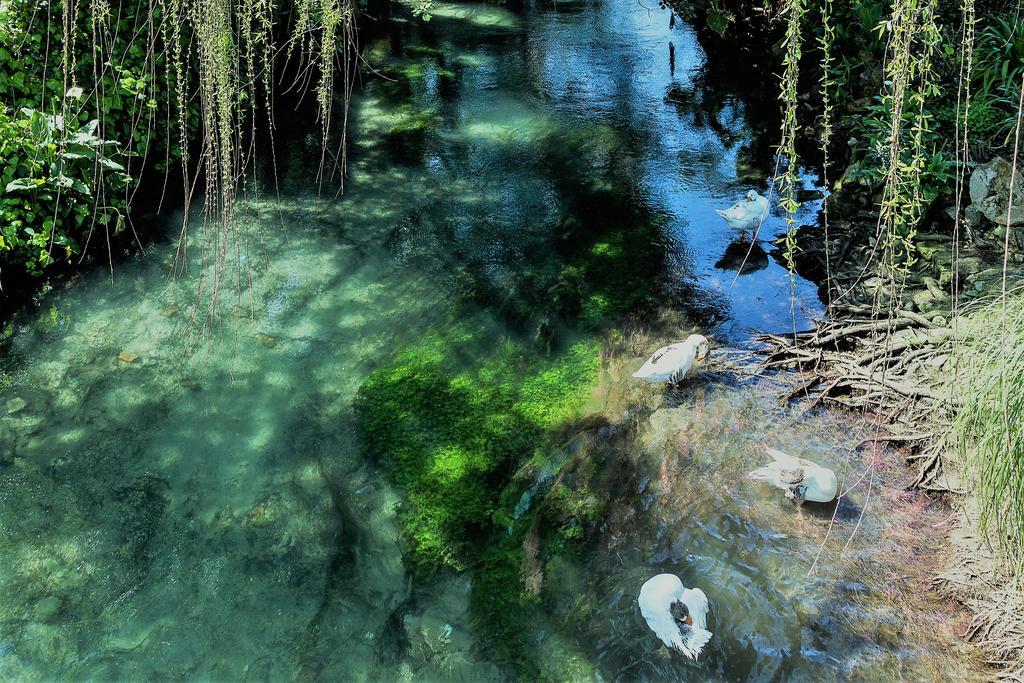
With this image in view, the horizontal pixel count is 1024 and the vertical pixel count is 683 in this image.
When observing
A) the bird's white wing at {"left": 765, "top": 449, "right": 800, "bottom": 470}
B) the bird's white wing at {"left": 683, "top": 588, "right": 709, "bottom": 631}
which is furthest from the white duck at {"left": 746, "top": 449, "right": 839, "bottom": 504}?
the bird's white wing at {"left": 683, "top": 588, "right": 709, "bottom": 631}

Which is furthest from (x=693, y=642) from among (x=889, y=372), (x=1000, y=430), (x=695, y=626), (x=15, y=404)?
(x=15, y=404)

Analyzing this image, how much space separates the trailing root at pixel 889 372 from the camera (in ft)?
7.90

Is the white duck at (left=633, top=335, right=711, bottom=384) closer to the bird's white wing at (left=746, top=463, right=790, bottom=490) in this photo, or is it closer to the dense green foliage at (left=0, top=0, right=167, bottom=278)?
the bird's white wing at (left=746, top=463, right=790, bottom=490)

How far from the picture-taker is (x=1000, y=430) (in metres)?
1.58

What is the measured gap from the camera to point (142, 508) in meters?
2.43

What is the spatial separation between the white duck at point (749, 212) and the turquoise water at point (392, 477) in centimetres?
12

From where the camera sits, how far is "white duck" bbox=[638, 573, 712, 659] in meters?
1.99

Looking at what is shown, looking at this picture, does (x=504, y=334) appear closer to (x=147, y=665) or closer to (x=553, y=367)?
(x=553, y=367)

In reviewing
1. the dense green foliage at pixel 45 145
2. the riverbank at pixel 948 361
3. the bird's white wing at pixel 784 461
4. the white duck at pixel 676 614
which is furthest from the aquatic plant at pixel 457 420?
the dense green foliage at pixel 45 145

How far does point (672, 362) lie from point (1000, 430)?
3.75ft

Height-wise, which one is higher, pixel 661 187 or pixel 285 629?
pixel 661 187

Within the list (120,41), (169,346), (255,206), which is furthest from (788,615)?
(120,41)

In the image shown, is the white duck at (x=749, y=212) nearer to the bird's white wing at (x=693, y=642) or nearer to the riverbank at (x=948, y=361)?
the riverbank at (x=948, y=361)

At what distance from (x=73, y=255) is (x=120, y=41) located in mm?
837
